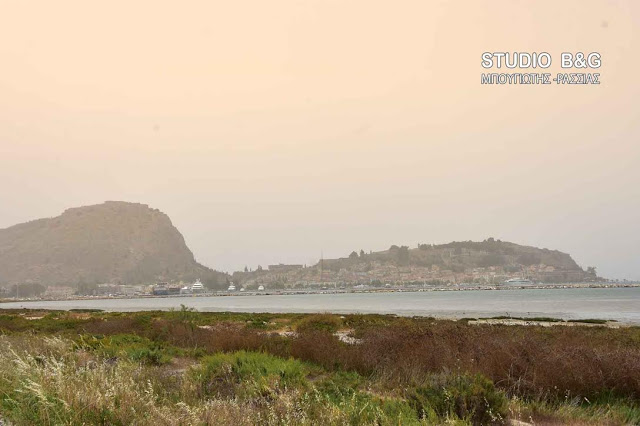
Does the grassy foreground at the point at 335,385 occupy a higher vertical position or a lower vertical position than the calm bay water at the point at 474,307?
higher

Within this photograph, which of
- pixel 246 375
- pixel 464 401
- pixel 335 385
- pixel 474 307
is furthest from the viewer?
pixel 474 307

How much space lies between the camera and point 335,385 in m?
7.97

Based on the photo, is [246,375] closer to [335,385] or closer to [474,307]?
[335,385]

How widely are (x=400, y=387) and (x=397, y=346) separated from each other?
12.9 ft

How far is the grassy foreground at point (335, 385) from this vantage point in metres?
5.90

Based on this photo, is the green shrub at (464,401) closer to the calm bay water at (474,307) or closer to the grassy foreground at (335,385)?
the grassy foreground at (335,385)

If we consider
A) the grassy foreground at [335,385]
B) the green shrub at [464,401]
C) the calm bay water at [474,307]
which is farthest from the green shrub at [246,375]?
the calm bay water at [474,307]

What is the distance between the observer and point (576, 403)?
749 cm

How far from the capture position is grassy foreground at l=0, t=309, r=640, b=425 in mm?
5898

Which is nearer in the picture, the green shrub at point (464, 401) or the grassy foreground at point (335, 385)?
the grassy foreground at point (335, 385)

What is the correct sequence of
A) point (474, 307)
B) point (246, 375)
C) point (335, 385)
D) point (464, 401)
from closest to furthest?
point (464, 401), point (335, 385), point (246, 375), point (474, 307)

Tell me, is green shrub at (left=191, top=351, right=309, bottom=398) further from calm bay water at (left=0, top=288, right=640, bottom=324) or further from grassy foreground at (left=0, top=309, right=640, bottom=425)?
calm bay water at (left=0, top=288, right=640, bottom=324)

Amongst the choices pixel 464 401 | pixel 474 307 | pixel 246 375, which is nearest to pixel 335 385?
pixel 246 375

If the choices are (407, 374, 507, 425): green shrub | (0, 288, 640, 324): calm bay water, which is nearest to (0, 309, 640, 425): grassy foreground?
(407, 374, 507, 425): green shrub
